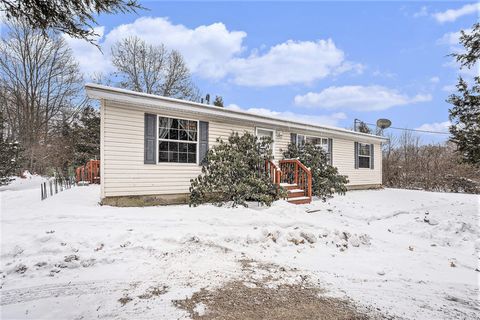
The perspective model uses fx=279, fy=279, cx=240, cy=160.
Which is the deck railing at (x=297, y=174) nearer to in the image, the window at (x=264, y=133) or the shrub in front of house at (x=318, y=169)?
the shrub in front of house at (x=318, y=169)

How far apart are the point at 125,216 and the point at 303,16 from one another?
741 cm

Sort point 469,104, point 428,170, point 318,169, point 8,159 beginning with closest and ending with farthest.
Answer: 1. point 469,104
2. point 318,169
3. point 8,159
4. point 428,170

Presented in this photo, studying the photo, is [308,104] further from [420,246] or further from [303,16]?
[420,246]

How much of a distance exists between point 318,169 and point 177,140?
5.00 meters

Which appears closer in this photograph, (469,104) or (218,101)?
(469,104)

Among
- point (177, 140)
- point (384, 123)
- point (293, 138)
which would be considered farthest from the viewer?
point (384, 123)

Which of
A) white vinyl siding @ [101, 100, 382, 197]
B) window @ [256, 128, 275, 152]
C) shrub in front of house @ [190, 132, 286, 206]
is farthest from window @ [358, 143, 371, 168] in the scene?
white vinyl siding @ [101, 100, 382, 197]

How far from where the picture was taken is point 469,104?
7402 millimetres

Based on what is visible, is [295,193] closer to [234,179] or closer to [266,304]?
[234,179]

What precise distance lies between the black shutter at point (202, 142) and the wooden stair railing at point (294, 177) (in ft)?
6.28

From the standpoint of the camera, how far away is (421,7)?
7.90 metres

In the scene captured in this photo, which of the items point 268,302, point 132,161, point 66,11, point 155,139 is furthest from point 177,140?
point 268,302

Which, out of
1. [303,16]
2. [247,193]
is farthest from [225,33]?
[247,193]

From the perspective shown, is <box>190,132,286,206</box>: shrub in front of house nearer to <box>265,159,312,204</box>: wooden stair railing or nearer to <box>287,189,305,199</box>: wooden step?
<box>265,159,312,204</box>: wooden stair railing
